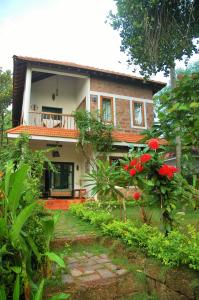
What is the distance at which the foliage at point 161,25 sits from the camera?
8.99 metres

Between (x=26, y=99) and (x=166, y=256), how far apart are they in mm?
10672

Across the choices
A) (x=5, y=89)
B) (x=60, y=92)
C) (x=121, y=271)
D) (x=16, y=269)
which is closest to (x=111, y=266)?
(x=121, y=271)

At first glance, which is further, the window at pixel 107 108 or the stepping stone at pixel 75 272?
the window at pixel 107 108

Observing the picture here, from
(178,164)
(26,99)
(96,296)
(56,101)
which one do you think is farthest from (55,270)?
(56,101)

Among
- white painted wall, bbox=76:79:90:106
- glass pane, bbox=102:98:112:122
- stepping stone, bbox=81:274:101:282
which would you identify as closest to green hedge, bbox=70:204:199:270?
stepping stone, bbox=81:274:101:282

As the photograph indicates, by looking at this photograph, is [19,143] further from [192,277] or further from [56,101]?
[56,101]

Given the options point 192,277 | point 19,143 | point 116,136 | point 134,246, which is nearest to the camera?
point 192,277

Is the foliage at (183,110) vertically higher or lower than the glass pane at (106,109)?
lower

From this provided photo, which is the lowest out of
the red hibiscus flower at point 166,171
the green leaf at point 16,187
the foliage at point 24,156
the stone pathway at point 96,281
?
the stone pathway at point 96,281

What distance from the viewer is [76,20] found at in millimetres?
8273

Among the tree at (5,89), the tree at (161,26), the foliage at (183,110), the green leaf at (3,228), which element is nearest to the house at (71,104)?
the tree at (161,26)

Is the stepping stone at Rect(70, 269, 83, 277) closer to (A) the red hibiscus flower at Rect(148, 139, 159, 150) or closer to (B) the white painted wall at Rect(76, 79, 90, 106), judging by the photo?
(A) the red hibiscus flower at Rect(148, 139, 159, 150)

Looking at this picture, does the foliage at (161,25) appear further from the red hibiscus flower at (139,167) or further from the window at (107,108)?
the red hibiscus flower at (139,167)

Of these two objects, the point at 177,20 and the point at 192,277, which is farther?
the point at 177,20
